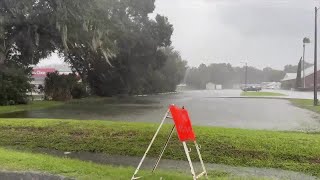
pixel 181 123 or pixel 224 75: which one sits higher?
pixel 224 75

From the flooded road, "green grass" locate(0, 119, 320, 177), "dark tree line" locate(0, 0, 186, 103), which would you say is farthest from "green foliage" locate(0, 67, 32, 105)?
"green grass" locate(0, 119, 320, 177)

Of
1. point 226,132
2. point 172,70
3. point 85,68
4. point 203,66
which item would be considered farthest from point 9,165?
point 203,66

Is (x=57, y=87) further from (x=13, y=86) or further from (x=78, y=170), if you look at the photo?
(x=78, y=170)

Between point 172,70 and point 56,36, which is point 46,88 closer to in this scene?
point 56,36

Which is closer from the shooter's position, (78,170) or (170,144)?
(78,170)

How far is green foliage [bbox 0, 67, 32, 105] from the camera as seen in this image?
2912 centimetres

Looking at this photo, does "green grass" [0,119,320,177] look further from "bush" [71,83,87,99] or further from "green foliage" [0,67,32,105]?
"bush" [71,83,87,99]

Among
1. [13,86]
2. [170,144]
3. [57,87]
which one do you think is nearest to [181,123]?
[170,144]

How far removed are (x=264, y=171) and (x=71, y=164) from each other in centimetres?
354

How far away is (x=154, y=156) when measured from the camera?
406 inches

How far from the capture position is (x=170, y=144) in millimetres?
10672

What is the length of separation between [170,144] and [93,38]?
864 inches

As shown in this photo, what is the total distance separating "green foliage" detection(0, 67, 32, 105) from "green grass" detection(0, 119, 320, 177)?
1599 centimetres

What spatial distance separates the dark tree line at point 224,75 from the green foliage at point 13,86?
11127 cm
